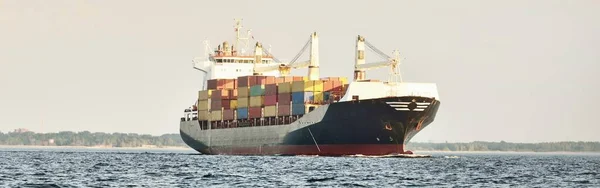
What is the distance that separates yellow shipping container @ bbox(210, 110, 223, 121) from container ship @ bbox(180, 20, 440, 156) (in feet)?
0.33

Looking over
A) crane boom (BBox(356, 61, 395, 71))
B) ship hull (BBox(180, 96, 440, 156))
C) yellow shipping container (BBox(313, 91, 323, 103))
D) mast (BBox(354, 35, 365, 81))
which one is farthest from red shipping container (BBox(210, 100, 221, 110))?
crane boom (BBox(356, 61, 395, 71))

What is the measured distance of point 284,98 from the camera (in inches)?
3996

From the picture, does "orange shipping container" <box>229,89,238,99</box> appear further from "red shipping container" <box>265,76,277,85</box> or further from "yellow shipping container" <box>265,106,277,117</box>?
"yellow shipping container" <box>265,106,277,117</box>

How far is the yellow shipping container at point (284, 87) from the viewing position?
332 ft

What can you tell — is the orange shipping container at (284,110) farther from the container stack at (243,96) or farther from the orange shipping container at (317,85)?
the container stack at (243,96)

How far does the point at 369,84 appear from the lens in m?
96.2

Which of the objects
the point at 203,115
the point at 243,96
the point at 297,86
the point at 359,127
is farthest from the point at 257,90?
the point at 359,127

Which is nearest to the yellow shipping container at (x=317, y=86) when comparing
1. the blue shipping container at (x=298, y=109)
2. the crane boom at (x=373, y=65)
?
the blue shipping container at (x=298, y=109)

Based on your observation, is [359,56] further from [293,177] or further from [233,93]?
[293,177]

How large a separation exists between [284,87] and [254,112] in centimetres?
589

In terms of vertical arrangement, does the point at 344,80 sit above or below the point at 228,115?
above

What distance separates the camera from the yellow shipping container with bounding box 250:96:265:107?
10550 cm

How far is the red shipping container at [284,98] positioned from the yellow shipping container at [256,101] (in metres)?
3.32

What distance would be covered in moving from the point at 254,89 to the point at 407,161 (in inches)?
1014
